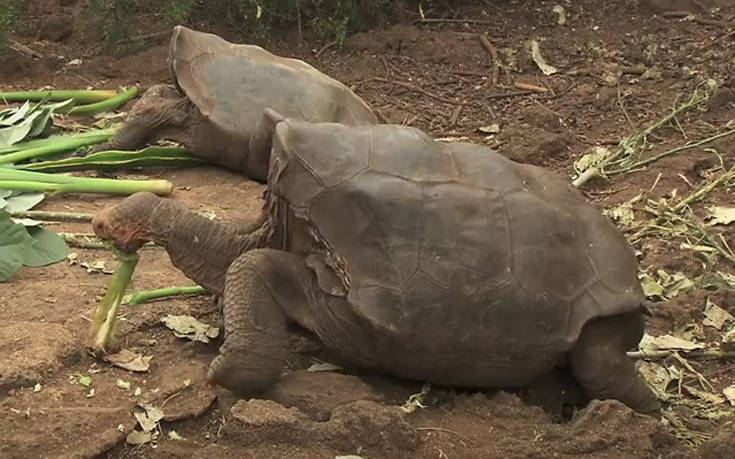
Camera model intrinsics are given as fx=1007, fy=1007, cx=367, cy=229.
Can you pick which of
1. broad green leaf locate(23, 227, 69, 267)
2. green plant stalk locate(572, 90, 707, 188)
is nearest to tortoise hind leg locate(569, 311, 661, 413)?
green plant stalk locate(572, 90, 707, 188)

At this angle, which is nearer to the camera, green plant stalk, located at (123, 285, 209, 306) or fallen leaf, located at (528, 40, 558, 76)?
green plant stalk, located at (123, 285, 209, 306)

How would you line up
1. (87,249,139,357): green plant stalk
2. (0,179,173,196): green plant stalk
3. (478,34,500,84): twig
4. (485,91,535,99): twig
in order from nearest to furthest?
(87,249,139,357): green plant stalk → (0,179,173,196): green plant stalk → (485,91,535,99): twig → (478,34,500,84): twig

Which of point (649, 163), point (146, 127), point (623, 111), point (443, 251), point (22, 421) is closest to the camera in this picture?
point (22, 421)

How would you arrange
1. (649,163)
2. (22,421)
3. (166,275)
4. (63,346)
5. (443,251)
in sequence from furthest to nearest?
(649,163), (166,275), (63,346), (443,251), (22,421)

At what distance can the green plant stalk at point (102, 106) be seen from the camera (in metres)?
6.27

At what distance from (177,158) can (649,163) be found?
2607 millimetres

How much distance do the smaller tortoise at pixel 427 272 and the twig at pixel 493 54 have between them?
3767mm

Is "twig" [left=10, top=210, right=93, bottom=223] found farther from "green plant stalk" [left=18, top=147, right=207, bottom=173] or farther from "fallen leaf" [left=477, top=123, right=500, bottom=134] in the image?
"fallen leaf" [left=477, top=123, right=500, bottom=134]

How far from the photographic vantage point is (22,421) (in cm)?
293

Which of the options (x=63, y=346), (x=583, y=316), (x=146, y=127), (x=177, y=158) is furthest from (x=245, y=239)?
(x=146, y=127)

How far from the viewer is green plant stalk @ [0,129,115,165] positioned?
4906mm

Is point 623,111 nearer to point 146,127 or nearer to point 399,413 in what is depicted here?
point 146,127

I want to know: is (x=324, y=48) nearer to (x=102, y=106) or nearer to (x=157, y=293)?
(x=102, y=106)

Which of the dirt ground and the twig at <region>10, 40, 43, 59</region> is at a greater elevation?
the dirt ground
